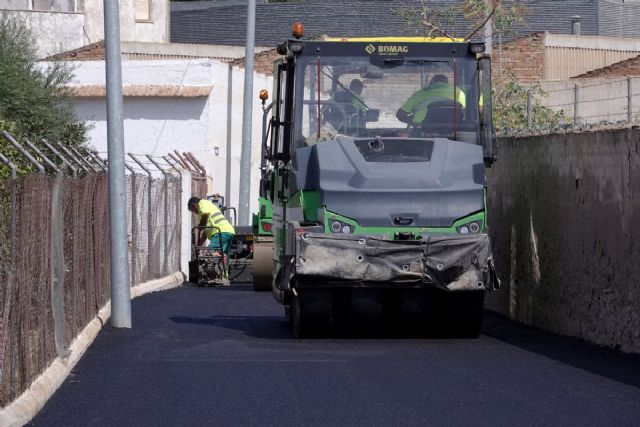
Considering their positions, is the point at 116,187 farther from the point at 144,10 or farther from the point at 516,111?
the point at 144,10

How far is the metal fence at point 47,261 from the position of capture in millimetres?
9836

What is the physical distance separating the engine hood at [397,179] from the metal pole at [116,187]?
2.19 meters

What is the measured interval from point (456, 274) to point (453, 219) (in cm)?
66

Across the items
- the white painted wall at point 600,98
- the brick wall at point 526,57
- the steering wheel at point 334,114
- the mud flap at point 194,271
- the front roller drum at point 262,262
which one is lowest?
the mud flap at point 194,271

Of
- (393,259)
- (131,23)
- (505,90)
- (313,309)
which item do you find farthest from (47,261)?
(131,23)

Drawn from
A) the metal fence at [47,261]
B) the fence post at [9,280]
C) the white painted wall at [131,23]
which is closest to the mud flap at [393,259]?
the metal fence at [47,261]

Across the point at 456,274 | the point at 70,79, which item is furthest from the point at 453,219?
the point at 70,79

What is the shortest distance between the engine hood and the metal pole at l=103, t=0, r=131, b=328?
7.20ft

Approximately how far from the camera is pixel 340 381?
11.6 meters

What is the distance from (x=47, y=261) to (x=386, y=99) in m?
5.07

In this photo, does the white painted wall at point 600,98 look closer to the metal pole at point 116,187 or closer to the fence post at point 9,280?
the metal pole at point 116,187

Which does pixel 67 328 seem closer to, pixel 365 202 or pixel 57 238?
pixel 57 238

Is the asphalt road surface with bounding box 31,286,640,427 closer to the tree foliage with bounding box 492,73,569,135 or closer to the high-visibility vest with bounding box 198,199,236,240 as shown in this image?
the high-visibility vest with bounding box 198,199,236,240

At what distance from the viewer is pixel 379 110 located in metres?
15.5
